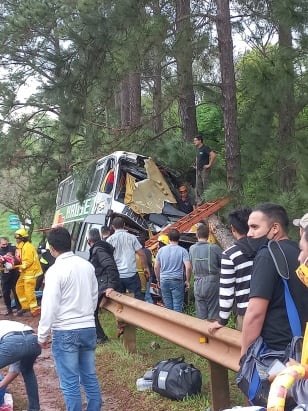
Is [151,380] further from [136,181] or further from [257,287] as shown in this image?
[136,181]

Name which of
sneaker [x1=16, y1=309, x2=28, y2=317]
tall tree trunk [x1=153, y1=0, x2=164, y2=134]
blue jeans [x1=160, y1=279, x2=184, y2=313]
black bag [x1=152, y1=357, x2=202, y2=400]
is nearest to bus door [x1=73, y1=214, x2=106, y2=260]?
sneaker [x1=16, y1=309, x2=28, y2=317]

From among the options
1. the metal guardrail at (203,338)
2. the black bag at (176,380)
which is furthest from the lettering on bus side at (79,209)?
the black bag at (176,380)

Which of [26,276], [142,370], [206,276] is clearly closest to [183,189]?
[26,276]

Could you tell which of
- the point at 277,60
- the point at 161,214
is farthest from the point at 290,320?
the point at 161,214

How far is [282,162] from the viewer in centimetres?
870

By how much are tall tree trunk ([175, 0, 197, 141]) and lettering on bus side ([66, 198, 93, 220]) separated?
273 centimetres

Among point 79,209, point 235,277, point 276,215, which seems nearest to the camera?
point 276,215

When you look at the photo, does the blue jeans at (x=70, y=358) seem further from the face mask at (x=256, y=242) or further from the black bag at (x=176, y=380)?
the face mask at (x=256, y=242)

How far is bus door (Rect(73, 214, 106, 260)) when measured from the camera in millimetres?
12768

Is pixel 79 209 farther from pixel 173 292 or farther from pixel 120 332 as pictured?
pixel 120 332

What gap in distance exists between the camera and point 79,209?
1541 cm

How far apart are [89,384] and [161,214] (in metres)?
7.91

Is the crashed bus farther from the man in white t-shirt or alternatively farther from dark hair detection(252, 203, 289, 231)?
dark hair detection(252, 203, 289, 231)

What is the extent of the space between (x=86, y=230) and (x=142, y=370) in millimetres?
7390
